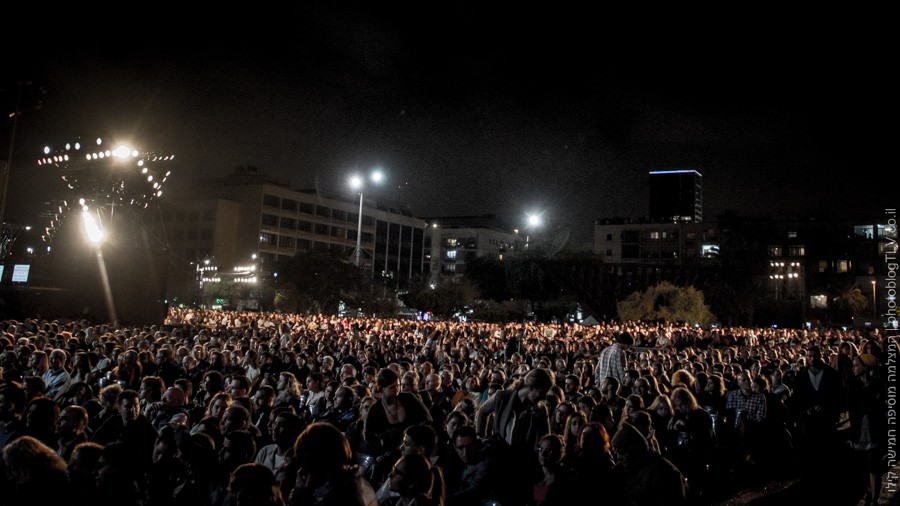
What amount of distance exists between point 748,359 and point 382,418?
1353 centimetres

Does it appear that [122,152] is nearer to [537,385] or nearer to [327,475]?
[537,385]

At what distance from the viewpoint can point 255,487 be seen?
11.7ft

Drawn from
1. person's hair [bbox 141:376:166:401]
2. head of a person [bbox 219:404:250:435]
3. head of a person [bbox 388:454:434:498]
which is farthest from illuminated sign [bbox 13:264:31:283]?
head of a person [bbox 388:454:434:498]

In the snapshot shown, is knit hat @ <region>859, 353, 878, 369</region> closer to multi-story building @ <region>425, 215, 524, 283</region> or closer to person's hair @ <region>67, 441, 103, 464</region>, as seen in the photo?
person's hair @ <region>67, 441, 103, 464</region>

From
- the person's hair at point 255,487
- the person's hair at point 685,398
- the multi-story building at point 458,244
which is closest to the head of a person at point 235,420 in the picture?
the person's hair at point 255,487

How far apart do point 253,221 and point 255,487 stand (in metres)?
85.6

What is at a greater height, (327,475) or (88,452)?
(327,475)

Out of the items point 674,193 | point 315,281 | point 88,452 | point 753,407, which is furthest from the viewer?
point 674,193

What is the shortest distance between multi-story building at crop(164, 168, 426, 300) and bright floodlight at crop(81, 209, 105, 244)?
Result: 4753 cm

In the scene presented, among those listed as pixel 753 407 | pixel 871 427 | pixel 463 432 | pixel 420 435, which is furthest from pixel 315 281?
pixel 420 435

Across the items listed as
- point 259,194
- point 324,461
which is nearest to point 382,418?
point 324,461

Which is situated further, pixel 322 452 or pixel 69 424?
pixel 69 424

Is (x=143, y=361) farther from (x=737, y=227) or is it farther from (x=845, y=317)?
(x=737, y=227)

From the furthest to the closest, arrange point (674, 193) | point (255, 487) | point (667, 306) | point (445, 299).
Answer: point (674, 193) → point (445, 299) → point (667, 306) → point (255, 487)
